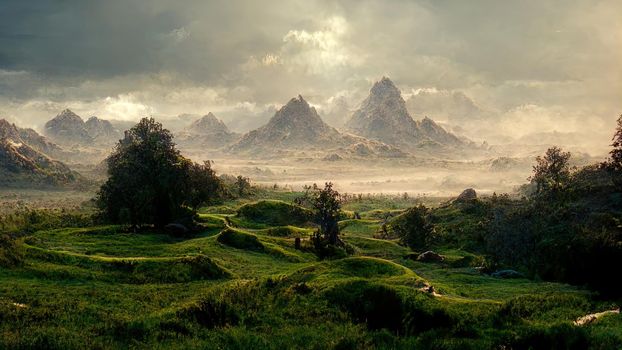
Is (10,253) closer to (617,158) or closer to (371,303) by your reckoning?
(371,303)

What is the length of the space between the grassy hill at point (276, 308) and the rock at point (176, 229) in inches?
1265

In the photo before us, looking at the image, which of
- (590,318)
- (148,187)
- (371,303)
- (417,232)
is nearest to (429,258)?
(417,232)

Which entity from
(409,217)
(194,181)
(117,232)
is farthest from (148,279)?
(409,217)

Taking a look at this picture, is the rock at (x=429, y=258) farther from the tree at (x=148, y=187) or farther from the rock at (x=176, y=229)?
the tree at (x=148, y=187)

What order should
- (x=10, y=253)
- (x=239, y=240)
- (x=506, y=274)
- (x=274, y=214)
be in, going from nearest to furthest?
(x=10, y=253) < (x=506, y=274) < (x=239, y=240) < (x=274, y=214)

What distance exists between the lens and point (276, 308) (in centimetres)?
4259

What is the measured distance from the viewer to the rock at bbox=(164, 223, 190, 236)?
90.6 m

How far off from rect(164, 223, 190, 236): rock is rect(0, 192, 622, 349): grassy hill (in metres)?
32.1

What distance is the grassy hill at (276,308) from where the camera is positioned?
1341 inches

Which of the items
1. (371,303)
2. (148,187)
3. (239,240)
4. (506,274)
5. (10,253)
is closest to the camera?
(371,303)

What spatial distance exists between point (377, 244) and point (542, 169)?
8301cm

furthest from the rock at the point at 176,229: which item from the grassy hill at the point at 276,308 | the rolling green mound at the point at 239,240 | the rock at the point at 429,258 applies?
the rock at the point at 429,258

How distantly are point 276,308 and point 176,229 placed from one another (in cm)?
5304

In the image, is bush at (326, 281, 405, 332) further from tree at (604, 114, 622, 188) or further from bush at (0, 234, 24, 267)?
tree at (604, 114, 622, 188)
